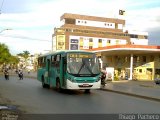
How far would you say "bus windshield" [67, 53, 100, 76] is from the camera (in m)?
24.2

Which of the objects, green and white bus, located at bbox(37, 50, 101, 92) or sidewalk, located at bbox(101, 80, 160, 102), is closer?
sidewalk, located at bbox(101, 80, 160, 102)

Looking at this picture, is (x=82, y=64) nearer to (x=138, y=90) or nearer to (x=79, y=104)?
(x=79, y=104)

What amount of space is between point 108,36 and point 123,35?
301 inches

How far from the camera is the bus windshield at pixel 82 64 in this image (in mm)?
24250

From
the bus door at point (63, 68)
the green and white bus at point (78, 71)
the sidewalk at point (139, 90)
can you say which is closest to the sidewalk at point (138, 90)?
the sidewalk at point (139, 90)

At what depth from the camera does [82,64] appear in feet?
80.3

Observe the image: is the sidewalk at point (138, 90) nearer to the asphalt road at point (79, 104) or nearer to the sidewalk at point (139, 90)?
the sidewalk at point (139, 90)

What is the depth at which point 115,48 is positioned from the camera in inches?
2422

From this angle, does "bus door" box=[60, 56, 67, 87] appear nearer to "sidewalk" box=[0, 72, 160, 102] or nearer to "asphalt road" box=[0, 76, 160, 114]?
"asphalt road" box=[0, 76, 160, 114]

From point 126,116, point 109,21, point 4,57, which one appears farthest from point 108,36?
point 126,116

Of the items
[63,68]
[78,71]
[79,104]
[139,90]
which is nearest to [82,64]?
[78,71]

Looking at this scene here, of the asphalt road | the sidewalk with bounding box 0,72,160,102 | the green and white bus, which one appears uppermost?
the green and white bus

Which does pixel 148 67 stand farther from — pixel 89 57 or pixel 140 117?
pixel 140 117

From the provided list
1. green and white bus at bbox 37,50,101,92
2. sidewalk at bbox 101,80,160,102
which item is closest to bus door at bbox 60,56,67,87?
green and white bus at bbox 37,50,101,92
